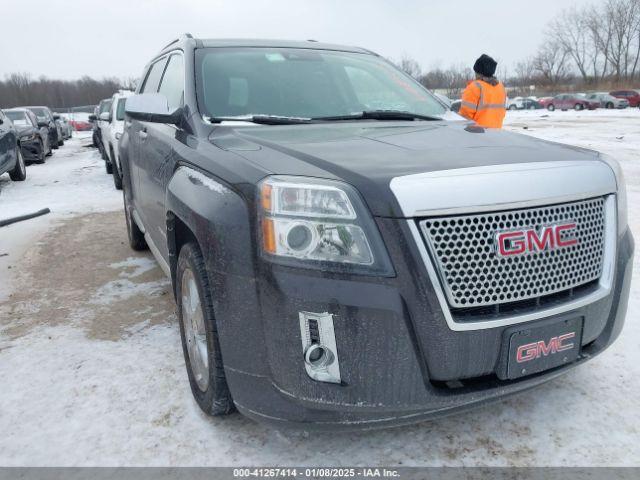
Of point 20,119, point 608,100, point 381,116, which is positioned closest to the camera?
point 381,116

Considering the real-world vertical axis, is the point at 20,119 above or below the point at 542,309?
above

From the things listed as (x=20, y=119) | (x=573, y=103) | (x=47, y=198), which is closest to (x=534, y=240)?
(x=47, y=198)

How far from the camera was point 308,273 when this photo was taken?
65.0 inches

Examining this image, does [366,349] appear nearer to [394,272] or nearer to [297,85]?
[394,272]

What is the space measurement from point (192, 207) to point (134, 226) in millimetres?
3021

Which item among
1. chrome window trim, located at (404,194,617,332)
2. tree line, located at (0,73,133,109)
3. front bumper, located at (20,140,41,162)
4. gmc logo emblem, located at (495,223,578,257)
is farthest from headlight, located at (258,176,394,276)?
tree line, located at (0,73,133,109)

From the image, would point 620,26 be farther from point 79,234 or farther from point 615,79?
point 79,234

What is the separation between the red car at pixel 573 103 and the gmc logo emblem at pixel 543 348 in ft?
143

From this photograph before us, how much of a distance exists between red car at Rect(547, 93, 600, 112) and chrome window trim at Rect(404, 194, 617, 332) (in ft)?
142

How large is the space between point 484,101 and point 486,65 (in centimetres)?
38

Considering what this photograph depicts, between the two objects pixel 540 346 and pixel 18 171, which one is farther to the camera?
pixel 18 171

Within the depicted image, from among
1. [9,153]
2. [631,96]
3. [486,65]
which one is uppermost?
[631,96]

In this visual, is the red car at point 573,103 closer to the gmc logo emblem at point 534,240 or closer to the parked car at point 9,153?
the parked car at point 9,153

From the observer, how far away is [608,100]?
39500 millimetres
